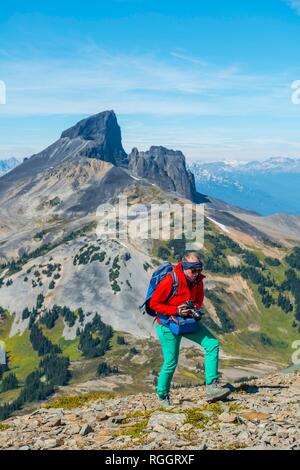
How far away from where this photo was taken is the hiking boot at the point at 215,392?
19578 mm

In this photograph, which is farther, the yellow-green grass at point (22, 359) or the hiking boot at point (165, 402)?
the yellow-green grass at point (22, 359)

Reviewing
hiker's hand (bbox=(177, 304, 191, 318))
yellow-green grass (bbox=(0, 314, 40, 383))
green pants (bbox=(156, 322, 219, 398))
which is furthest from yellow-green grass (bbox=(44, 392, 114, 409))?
yellow-green grass (bbox=(0, 314, 40, 383))

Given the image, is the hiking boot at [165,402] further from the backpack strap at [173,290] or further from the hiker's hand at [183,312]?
the hiker's hand at [183,312]

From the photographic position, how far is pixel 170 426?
17172 mm

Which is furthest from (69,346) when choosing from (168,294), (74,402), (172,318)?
(168,294)

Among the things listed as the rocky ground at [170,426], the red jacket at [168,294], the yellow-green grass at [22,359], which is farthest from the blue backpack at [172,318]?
the yellow-green grass at [22,359]

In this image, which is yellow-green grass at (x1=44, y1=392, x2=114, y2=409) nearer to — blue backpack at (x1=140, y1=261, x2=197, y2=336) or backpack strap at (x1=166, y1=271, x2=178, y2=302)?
blue backpack at (x1=140, y1=261, x2=197, y2=336)

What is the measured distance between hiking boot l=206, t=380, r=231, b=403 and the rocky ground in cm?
27

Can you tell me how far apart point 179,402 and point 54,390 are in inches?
5486

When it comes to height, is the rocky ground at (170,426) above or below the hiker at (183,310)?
below

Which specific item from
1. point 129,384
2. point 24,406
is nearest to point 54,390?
point 24,406

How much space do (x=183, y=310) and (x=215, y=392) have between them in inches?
138

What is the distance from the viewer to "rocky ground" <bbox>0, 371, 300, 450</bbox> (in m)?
15.3

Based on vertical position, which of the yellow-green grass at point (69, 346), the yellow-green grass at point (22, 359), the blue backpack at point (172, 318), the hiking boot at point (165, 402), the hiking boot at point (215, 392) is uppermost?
the blue backpack at point (172, 318)
